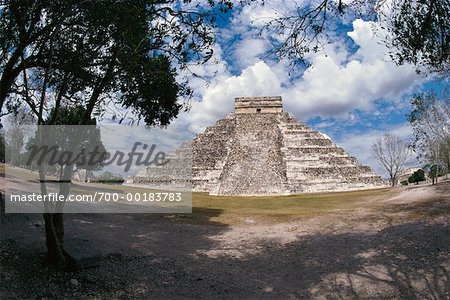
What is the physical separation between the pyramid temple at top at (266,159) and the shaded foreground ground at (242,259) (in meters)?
17.8

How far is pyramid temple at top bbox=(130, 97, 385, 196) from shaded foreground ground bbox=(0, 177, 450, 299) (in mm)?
17784

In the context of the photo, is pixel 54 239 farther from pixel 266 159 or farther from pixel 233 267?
pixel 266 159

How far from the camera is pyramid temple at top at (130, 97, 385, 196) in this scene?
33.0 meters

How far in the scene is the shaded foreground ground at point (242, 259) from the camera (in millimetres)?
7383

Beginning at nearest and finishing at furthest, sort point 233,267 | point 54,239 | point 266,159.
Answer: point 54,239 → point 233,267 → point 266,159

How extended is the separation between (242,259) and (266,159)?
26769mm

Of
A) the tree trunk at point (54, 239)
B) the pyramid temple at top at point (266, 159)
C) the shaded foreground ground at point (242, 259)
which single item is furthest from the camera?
the pyramid temple at top at point (266, 159)

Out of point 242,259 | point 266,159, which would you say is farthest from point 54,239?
point 266,159

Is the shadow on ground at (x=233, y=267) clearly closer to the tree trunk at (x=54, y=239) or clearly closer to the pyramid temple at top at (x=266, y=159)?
the tree trunk at (x=54, y=239)

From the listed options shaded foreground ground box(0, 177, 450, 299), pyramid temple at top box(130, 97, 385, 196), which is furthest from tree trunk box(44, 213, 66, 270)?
pyramid temple at top box(130, 97, 385, 196)

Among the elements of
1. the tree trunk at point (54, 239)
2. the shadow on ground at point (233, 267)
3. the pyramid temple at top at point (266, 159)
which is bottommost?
the shadow on ground at point (233, 267)

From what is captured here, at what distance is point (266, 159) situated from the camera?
36.6m

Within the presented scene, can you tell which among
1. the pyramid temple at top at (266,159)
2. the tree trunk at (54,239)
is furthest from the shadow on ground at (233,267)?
the pyramid temple at top at (266,159)

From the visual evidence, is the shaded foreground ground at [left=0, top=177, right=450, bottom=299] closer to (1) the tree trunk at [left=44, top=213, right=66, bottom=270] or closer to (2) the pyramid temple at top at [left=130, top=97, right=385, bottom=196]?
(1) the tree trunk at [left=44, top=213, right=66, bottom=270]
